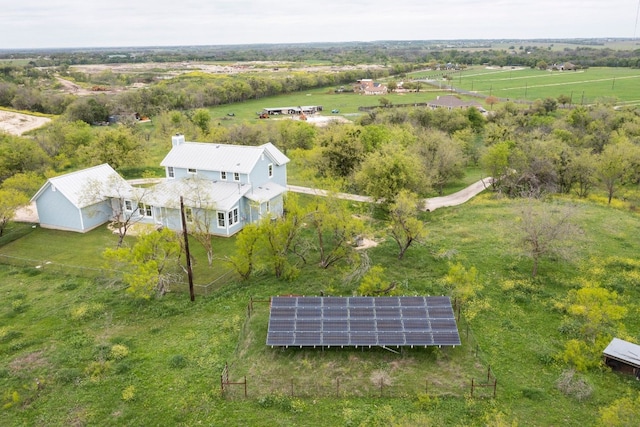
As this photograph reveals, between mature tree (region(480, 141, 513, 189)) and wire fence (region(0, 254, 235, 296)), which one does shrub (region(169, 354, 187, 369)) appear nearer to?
wire fence (region(0, 254, 235, 296))

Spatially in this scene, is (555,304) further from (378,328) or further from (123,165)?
(123,165)

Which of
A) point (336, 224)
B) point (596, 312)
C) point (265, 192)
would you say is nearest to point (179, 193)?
point (265, 192)

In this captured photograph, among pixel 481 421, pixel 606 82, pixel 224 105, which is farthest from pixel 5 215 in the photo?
pixel 606 82

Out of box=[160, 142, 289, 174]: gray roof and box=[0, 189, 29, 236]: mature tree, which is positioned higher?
box=[160, 142, 289, 174]: gray roof

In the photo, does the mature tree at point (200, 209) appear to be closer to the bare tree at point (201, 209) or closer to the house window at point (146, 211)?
the bare tree at point (201, 209)

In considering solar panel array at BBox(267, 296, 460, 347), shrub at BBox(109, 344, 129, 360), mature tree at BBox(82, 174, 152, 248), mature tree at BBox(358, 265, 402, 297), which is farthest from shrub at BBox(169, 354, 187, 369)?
mature tree at BBox(82, 174, 152, 248)
